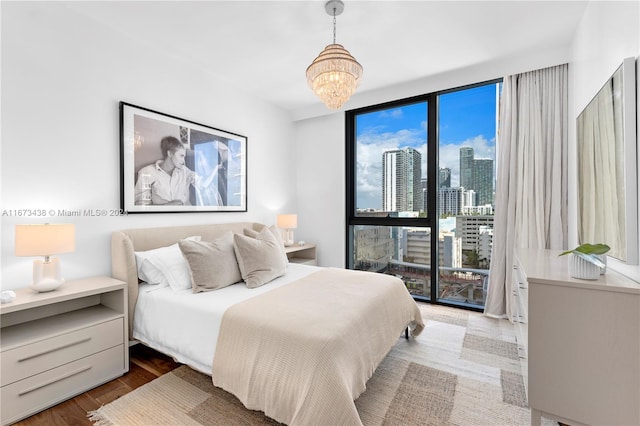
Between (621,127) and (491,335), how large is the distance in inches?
80.2

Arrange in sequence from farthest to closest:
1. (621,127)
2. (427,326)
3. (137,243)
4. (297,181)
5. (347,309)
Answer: (297,181) < (427,326) < (137,243) < (347,309) < (621,127)

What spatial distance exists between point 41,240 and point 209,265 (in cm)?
102

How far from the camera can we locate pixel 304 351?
147cm

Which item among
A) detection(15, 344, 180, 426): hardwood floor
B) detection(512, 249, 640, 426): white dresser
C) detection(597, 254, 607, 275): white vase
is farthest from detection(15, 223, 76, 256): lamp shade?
detection(597, 254, 607, 275): white vase

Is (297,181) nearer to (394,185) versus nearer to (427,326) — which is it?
(394,185)

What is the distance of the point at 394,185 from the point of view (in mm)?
4008

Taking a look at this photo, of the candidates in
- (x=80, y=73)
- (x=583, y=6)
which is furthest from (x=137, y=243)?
(x=583, y=6)

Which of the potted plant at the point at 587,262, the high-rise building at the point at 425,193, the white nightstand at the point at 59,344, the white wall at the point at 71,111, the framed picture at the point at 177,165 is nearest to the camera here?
the potted plant at the point at 587,262

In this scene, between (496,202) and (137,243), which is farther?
(496,202)

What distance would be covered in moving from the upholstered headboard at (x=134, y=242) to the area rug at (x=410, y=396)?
70 centimetres

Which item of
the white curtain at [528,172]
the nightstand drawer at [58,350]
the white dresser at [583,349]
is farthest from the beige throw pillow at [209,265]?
the white curtain at [528,172]

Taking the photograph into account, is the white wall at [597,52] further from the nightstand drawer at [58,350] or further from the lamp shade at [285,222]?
the nightstand drawer at [58,350]

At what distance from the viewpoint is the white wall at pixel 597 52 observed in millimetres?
1496

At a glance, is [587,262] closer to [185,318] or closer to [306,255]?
[185,318]
